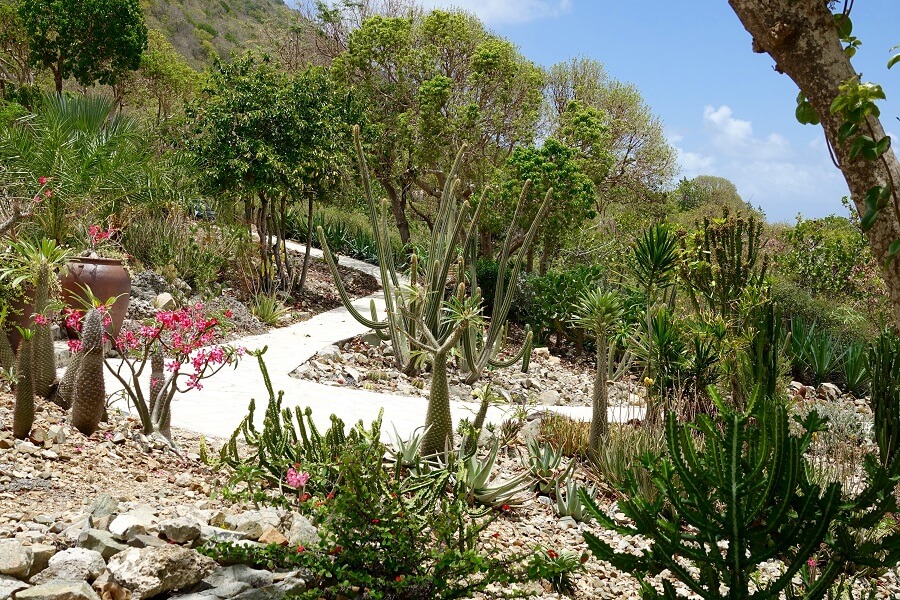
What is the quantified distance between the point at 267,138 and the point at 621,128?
12363 millimetres

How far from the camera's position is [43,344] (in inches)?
187

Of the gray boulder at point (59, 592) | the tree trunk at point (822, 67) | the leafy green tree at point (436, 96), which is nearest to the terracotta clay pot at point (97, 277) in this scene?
the gray boulder at point (59, 592)

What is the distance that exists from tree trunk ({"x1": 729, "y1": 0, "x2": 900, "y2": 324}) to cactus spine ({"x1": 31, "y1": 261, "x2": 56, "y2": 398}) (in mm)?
3970

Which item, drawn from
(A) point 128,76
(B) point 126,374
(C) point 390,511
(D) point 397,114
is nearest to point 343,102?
(D) point 397,114

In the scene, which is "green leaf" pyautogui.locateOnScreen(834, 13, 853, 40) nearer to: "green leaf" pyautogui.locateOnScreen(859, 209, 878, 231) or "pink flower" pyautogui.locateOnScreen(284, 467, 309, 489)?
"green leaf" pyautogui.locateOnScreen(859, 209, 878, 231)

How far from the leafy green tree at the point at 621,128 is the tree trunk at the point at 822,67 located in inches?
772

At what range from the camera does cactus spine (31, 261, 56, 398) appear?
444cm

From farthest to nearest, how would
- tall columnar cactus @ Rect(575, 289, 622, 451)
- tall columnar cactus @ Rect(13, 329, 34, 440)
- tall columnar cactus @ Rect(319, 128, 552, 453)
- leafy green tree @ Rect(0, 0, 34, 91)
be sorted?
leafy green tree @ Rect(0, 0, 34, 91), tall columnar cactus @ Rect(319, 128, 552, 453), tall columnar cactus @ Rect(575, 289, 622, 451), tall columnar cactus @ Rect(13, 329, 34, 440)

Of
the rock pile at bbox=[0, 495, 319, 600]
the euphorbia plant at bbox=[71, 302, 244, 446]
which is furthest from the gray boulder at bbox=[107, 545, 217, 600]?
the euphorbia plant at bbox=[71, 302, 244, 446]

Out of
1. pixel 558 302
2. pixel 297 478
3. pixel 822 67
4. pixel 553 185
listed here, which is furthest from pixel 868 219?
pixel 553 185

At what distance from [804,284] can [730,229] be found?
29.9 ft

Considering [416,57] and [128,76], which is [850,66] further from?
[128,76]

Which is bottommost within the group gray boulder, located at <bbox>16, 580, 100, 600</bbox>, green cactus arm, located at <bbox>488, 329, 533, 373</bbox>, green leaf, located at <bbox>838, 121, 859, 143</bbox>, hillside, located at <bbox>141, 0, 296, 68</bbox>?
gray boulder, located at <bbox>16, 580, 100, 600</bbox>

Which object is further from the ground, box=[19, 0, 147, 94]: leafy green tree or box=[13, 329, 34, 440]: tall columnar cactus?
box=[19, 0, 147, 94]: leafy green tree
